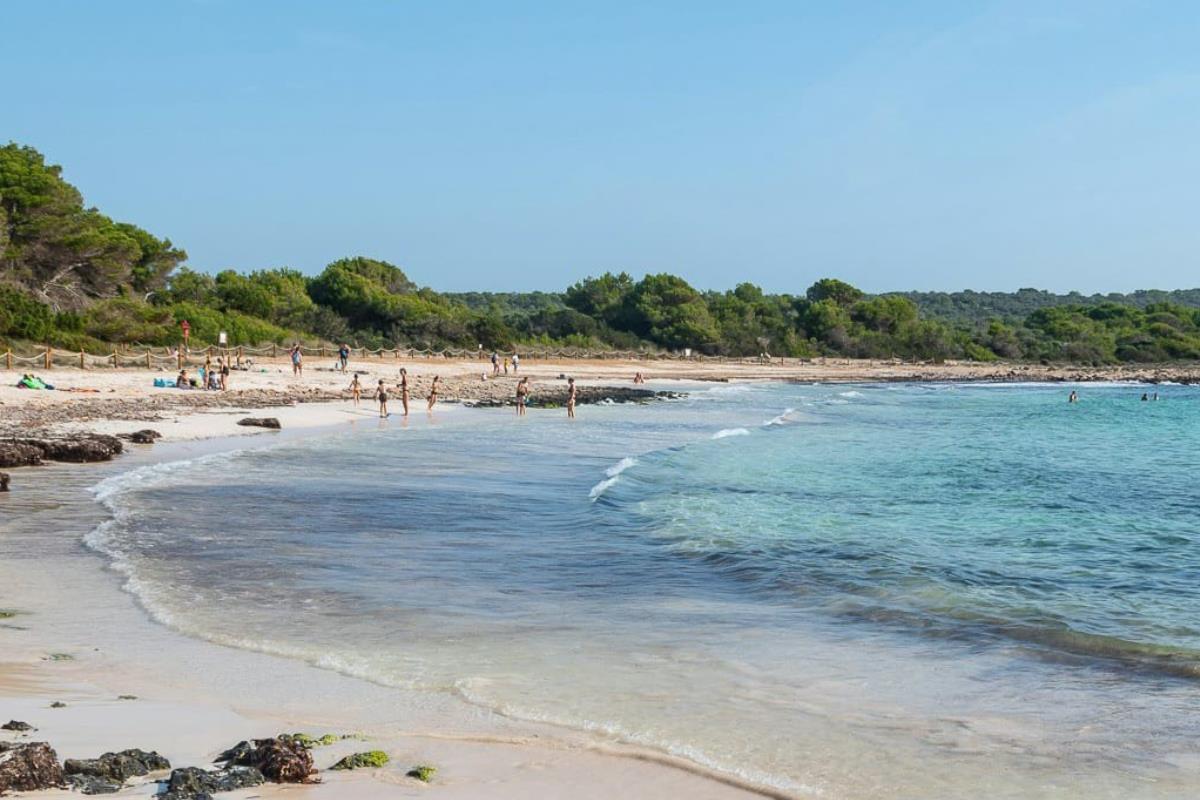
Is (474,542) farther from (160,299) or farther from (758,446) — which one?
(160,299)

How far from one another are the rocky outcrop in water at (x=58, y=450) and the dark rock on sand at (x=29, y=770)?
1387cm

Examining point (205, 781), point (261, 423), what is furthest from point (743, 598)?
point (261, 423)

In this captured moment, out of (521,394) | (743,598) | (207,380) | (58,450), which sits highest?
(207,380)

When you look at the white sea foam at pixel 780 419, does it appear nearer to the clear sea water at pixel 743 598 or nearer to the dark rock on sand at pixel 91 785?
the clear sea water at pixel 743 598

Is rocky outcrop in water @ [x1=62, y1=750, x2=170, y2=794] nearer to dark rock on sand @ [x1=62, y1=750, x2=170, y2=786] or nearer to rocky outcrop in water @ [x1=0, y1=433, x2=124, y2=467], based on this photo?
dark rock on sand @ [x1=62, y1=750, x2=170, y2=786]

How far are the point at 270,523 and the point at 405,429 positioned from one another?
16.5 metres

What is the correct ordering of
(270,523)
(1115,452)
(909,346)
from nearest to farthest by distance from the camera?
(270,523)
(1115,452)
(909,346)

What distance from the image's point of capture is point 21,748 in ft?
16.2

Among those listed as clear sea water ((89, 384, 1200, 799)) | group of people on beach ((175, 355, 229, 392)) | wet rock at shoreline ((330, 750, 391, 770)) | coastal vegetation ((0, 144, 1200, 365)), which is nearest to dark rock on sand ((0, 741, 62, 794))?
wet rock at shoreline ((330, 750, 391, 770))

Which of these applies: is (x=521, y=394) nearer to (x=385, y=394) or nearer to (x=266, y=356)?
(x=385, y=394)

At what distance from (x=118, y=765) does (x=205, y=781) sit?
0.45m

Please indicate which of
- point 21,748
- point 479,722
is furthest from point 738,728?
point 21,748

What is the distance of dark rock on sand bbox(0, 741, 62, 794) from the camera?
187 inches

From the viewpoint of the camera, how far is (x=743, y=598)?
10.7 metres
